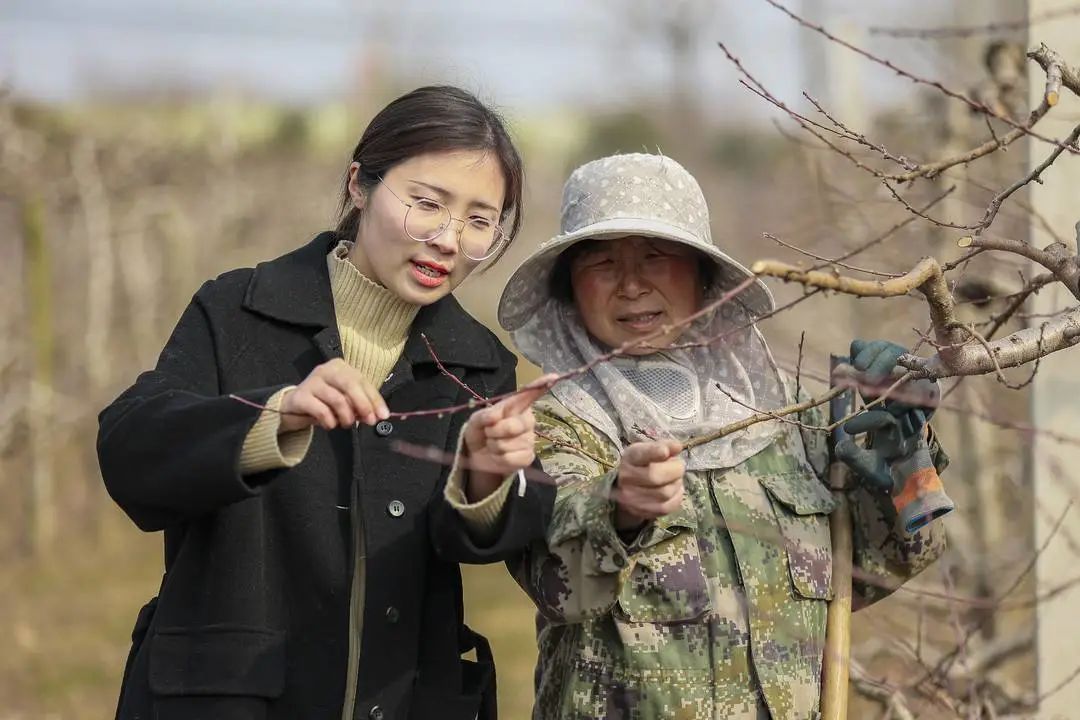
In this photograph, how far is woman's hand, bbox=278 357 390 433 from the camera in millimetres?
2221

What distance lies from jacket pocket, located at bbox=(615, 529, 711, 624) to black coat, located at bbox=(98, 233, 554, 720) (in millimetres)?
211

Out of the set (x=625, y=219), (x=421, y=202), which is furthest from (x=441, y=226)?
Result: (x=625, y=219)

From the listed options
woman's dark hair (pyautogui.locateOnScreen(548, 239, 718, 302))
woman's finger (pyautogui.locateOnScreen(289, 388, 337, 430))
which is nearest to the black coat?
woman's finger (pyautogui.locateOnScreen(289, 388, 337, 430))

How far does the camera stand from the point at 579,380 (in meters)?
2.88

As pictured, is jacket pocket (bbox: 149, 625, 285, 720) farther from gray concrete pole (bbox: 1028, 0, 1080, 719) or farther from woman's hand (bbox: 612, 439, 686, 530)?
gray concrete pole (bbox: 1028, 0, 1080, 719)

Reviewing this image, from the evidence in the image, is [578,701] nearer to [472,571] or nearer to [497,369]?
[497,369]

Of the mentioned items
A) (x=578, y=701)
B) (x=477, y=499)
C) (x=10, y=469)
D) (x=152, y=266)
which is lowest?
(x=578, y=701)

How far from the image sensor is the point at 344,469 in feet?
8.66

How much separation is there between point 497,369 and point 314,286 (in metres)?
0.40

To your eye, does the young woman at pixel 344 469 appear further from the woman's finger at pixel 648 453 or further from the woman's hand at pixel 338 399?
the woman's finger at pixel 648 453

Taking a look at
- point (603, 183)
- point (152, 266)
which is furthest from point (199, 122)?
point (603, 183)

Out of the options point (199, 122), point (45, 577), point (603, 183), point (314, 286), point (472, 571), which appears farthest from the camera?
point (199, 122)

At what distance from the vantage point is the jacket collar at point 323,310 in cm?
267

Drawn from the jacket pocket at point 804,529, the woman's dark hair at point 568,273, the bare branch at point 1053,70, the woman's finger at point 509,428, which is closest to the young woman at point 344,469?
the woman's finger at point 509,428
